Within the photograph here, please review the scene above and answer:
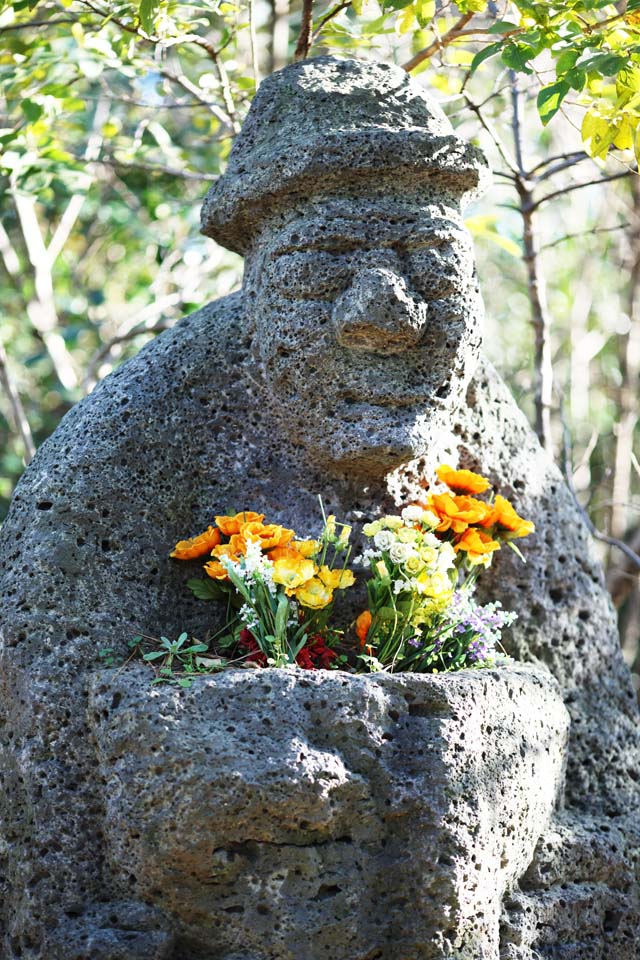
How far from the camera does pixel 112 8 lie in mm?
3486

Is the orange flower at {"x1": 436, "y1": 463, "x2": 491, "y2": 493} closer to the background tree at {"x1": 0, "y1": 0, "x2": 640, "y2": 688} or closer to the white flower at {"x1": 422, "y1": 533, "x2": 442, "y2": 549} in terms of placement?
the white flower at {"x1": 422, "y1": 533, "x2": 442, "y2": 549}

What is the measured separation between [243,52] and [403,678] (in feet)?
16.4

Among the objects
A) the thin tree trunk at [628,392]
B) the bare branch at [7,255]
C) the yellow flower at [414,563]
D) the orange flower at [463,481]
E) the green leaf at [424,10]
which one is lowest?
the thin tree trunk at [628,392]

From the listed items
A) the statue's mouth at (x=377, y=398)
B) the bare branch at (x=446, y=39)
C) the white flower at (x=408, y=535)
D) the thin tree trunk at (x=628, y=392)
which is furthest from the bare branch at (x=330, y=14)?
the thin tree trunk at (x=628, y=392)

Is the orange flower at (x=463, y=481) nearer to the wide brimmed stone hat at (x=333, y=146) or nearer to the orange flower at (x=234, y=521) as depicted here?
the orange flower at (x=234, y=521)

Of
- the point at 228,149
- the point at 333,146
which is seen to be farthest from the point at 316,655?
the point at 228,149

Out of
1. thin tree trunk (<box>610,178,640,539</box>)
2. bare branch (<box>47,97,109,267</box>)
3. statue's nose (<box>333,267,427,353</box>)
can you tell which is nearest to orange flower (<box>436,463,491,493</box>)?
statue's nose (<box>333,267,427,353</box>)

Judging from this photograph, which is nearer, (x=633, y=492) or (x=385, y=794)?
(x=385, y=794)

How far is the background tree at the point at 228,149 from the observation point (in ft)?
10.6

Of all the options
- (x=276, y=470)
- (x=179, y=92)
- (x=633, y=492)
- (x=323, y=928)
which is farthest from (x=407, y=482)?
(x=633, y=492)

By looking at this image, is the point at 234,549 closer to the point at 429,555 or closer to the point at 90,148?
the point at 429,555

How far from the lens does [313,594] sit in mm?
2451

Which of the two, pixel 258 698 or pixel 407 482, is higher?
pixel 407 482

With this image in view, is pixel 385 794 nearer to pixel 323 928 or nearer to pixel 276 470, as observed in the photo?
pixel 323 928
